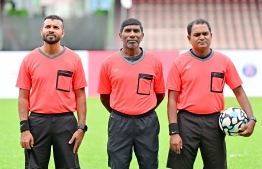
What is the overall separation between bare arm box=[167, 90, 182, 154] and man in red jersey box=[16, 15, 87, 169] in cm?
90

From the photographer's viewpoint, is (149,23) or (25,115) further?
(149,23)

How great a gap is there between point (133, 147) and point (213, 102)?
0.99m

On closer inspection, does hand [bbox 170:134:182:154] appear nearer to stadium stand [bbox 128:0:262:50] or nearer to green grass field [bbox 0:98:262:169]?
green grass field [bbox 0:98:262:169]

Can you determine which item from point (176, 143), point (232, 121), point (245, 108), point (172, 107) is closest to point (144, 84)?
point (172, 107)

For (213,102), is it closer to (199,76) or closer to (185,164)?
(199,76)

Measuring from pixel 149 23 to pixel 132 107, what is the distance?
65.0ft

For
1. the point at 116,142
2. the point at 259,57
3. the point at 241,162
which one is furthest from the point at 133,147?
the point at 259,57

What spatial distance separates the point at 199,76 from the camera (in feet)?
20.1

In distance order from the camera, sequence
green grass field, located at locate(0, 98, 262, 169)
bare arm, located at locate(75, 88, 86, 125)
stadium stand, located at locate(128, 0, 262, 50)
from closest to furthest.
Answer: bare arm, located at locate(75, 88, 86, 125) → green grass field, located at locate(0, 98, 262, 169) → stadium stand, located at locate(128, 0, 262, 50)

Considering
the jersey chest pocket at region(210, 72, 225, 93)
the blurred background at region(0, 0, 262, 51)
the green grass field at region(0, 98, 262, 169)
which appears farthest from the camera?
the blurred background at region(0, 0, 262, 51)

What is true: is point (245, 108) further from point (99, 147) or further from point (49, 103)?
point (99, 147)

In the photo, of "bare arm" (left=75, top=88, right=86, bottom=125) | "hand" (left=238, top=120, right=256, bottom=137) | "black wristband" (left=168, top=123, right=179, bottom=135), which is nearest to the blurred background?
"bare arm" (left=75, top=88, right=86, bottom=125)

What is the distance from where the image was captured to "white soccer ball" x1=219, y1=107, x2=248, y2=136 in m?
6.05

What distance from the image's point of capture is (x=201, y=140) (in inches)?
241
